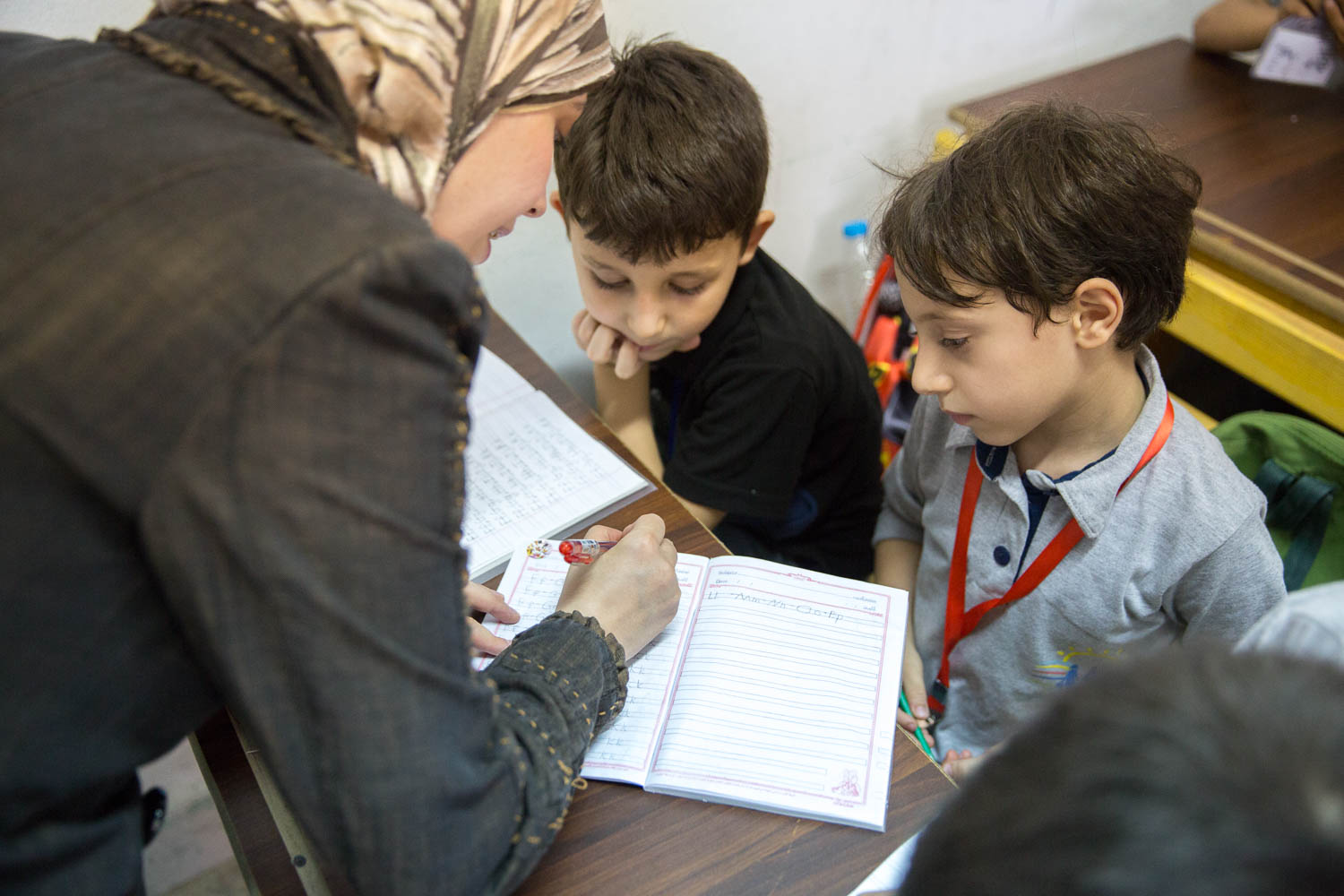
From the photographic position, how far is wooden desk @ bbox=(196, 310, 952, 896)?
742 millimetres

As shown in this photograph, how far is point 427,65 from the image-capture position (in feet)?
2.09

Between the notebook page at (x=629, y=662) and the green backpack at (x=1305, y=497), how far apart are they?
73cm

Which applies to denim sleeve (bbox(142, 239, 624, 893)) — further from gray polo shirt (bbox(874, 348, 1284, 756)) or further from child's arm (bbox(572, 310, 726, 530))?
child's arm (bbox(572, 310, 726, 530))

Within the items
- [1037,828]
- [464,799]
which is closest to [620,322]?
[464,799]

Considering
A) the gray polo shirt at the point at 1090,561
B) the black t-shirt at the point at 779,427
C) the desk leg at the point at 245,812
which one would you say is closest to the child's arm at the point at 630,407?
the black t-shirt at the point at 779,427

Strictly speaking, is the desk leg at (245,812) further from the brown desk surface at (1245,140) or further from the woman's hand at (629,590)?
the brown desk surface at (1245,140)

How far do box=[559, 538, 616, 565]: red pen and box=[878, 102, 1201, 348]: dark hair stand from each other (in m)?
0.46

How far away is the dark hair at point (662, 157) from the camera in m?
1.18

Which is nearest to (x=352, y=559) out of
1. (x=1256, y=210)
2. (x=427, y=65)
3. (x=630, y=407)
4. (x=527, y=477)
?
(x=427, y=65)

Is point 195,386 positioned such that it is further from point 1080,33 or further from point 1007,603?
point 1080,33

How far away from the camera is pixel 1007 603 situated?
1.13 metres

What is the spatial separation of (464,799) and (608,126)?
2.97 feet

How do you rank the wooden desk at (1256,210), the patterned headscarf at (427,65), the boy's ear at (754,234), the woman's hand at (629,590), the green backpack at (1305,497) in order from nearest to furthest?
the patterned headscarf at (427,65), the woman's hand at (629,590), the green backpack at (1305,497), the boy's ear at (754,234), the wooden desk at (1256,210)

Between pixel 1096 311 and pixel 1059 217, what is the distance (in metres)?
0.11
